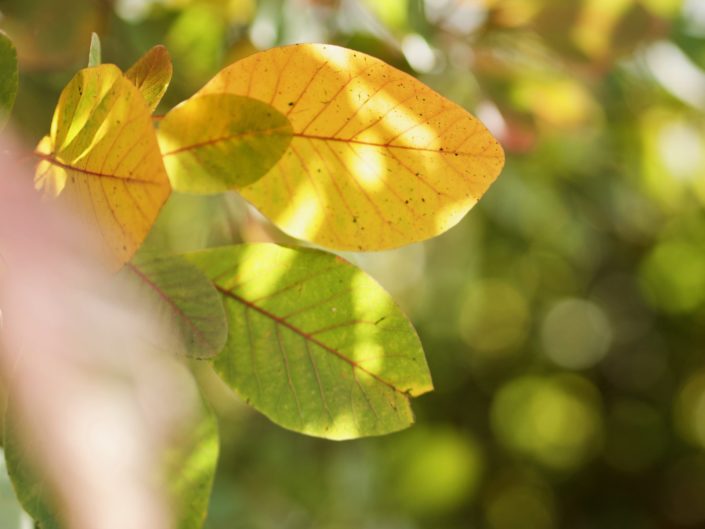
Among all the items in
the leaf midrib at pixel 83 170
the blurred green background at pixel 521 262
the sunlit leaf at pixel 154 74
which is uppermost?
the sunlit leaf at pixel 154 74

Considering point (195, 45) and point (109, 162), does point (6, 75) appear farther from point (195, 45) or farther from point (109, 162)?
point (195, 45)

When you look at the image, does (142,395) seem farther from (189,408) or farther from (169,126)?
(169,126)

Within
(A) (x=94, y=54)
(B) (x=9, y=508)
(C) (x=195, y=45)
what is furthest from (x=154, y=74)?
(C) (x=195, y=45)

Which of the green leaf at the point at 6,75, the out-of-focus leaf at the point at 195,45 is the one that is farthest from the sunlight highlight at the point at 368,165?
the out-of-focus leaf at the point at 195,45

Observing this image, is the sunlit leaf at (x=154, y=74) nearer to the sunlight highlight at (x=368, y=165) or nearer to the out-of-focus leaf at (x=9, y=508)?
the sunlight highlight at (x=368, y=165)

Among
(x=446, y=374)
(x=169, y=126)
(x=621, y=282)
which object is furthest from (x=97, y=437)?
(x=621, y=282)

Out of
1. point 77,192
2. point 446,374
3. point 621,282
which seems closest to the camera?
point 77,192
